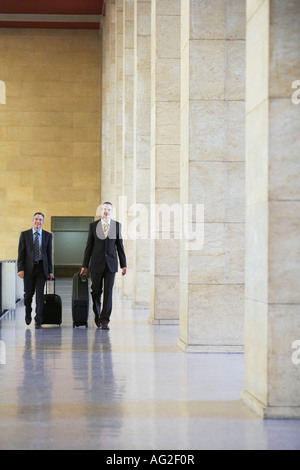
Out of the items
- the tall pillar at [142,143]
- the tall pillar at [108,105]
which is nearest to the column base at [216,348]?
the tall pillar at [142,143]

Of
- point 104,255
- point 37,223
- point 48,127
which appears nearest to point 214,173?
point 104,255

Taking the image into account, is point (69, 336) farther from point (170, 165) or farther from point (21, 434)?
point (21, 434)

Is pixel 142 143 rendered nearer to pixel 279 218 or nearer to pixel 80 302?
pixel 80 302

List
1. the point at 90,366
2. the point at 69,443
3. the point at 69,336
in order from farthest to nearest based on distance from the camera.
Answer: the point at 69,336, the point at 90,366, the point at 69,443

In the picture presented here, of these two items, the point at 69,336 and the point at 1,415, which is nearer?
the point at 1,415

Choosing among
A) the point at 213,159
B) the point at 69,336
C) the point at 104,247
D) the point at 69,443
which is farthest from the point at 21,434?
the point at 104,247

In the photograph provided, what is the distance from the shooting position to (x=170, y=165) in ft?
49.0

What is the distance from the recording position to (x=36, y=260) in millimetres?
14461

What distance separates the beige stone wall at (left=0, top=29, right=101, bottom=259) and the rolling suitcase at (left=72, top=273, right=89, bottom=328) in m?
26.5

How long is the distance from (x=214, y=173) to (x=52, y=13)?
102 feet

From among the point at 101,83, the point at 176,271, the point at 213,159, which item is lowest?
the point at 176,271

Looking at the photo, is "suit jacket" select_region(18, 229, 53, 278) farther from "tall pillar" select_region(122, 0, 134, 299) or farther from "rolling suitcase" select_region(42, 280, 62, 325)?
"tall pillar" select_region(122, 0, 134, 299)

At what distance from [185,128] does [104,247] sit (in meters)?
3.40
